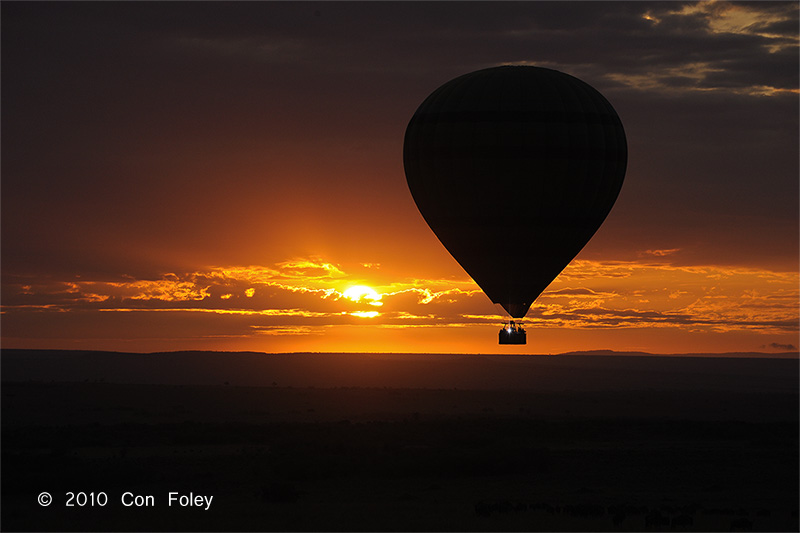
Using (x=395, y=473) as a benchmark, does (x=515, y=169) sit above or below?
above

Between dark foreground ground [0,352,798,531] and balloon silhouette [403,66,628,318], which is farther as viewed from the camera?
balloon silhouette [403,66,628,318]

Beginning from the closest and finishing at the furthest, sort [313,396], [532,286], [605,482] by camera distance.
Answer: [532,286] → [605,482] → [313,396]

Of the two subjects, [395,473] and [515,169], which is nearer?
[515,169]

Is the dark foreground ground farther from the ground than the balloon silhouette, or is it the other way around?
the balloon silhouette

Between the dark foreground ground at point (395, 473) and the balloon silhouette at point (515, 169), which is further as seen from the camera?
the balloon silhouette at point (515, 169)

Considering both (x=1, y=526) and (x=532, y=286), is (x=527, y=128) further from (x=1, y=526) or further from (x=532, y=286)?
(x=1, y=526)

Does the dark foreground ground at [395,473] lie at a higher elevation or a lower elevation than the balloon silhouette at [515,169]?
lower

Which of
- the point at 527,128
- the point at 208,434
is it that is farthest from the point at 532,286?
the point at 208,434

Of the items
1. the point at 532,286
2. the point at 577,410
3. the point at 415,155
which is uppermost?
the point at 415,155
